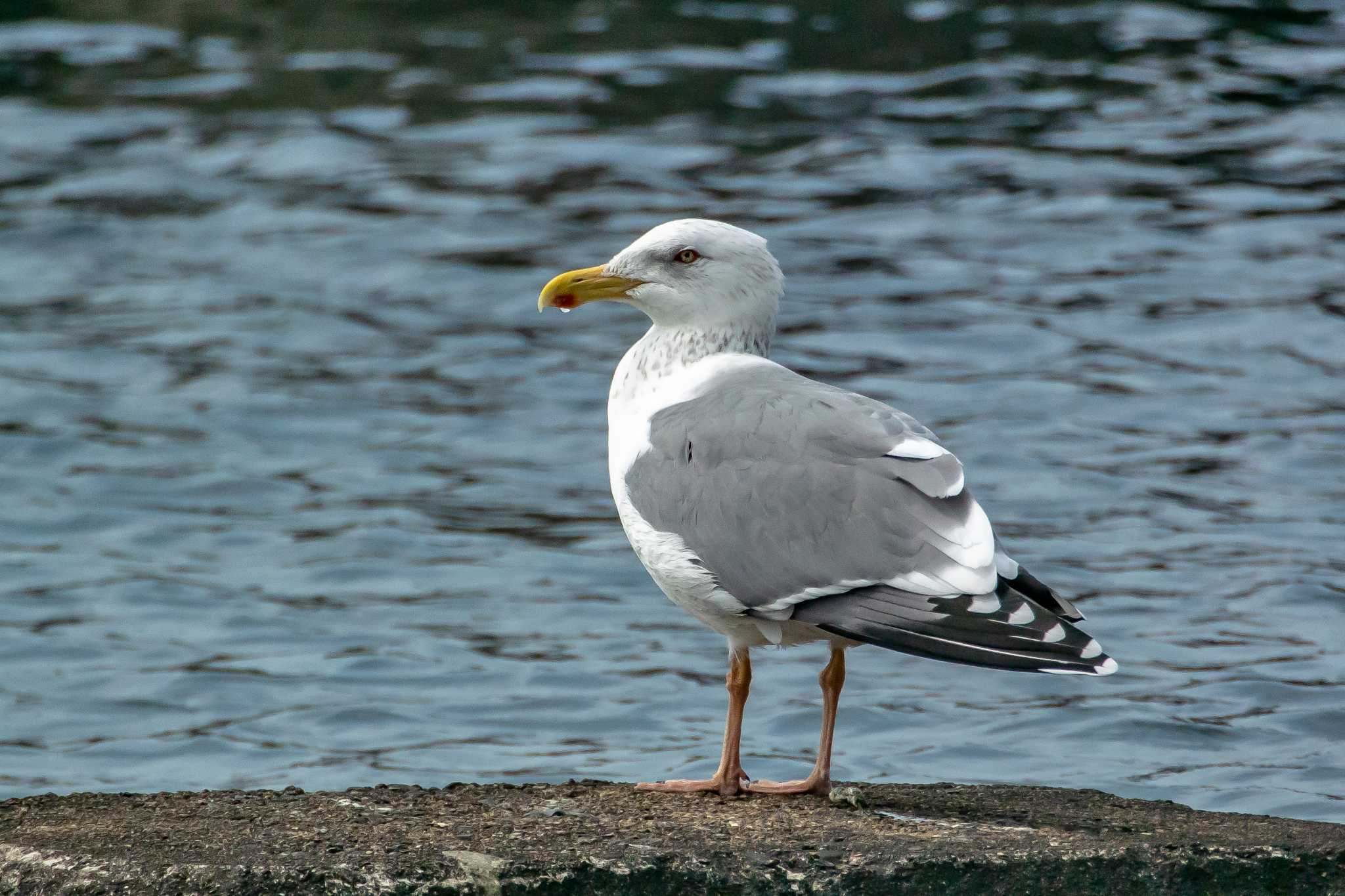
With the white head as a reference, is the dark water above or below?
below

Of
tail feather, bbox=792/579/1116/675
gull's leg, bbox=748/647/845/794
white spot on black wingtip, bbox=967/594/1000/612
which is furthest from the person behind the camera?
gull's leg, bbox=748/647/845/794

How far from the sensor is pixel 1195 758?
283 inches

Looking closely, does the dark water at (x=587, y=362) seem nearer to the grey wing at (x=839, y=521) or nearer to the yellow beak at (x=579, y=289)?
the yellow beak at (x=579, y=289)

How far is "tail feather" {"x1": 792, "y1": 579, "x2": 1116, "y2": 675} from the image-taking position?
4125 mm

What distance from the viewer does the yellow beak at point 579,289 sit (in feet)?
17.6

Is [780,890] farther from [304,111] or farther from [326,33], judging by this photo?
[326,33]

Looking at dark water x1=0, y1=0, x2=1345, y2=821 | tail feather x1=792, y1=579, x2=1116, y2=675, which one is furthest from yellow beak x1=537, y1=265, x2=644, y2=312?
dark water x1=0, y1=0, x2=1345, y2=821

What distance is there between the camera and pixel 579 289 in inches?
213

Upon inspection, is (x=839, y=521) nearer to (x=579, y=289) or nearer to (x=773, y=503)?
(x=773, y=503)

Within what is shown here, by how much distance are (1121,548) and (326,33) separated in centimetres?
1012

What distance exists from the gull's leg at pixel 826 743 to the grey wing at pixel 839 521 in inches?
15.6

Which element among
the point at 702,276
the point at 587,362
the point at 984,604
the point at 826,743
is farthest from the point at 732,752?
the point at 587,362

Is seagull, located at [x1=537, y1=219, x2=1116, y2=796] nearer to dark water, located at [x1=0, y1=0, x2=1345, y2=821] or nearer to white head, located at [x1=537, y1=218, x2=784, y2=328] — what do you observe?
white head, located at [x1=537, y1=218, x2=784, y2=328]

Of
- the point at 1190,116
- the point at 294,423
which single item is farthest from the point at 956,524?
the point at 1190,116
